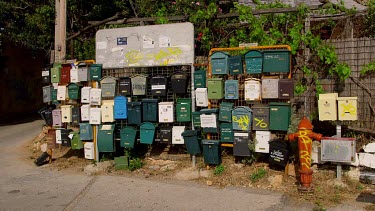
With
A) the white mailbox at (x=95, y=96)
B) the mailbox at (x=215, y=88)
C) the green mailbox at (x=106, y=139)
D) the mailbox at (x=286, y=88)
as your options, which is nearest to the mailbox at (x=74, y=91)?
the white mailbox at (x=95, y=96)

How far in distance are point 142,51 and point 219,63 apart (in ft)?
5.70

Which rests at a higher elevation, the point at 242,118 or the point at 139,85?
the point at 139,85

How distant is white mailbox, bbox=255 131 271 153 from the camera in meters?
6.83

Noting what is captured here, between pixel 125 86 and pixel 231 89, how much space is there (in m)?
2.27

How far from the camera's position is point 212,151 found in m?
7.22

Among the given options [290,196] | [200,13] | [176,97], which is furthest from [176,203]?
[200,13]

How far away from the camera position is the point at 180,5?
10.4 meters

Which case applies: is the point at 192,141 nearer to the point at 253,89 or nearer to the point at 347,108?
the point at 253,89

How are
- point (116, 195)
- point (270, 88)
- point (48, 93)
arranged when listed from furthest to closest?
1. point (48, 93)
2. point (270, 88)
3. point (116, 195)

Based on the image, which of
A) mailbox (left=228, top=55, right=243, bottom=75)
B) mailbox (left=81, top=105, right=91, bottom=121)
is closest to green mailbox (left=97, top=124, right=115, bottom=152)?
mailbox (left=81, top=105, right=91, bottom=121)

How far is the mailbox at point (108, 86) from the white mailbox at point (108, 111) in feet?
0.58

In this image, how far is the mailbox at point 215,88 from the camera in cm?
720

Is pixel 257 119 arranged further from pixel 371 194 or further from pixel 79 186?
pixel 79 186

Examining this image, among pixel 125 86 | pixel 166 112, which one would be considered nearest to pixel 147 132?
pixel 166 112
